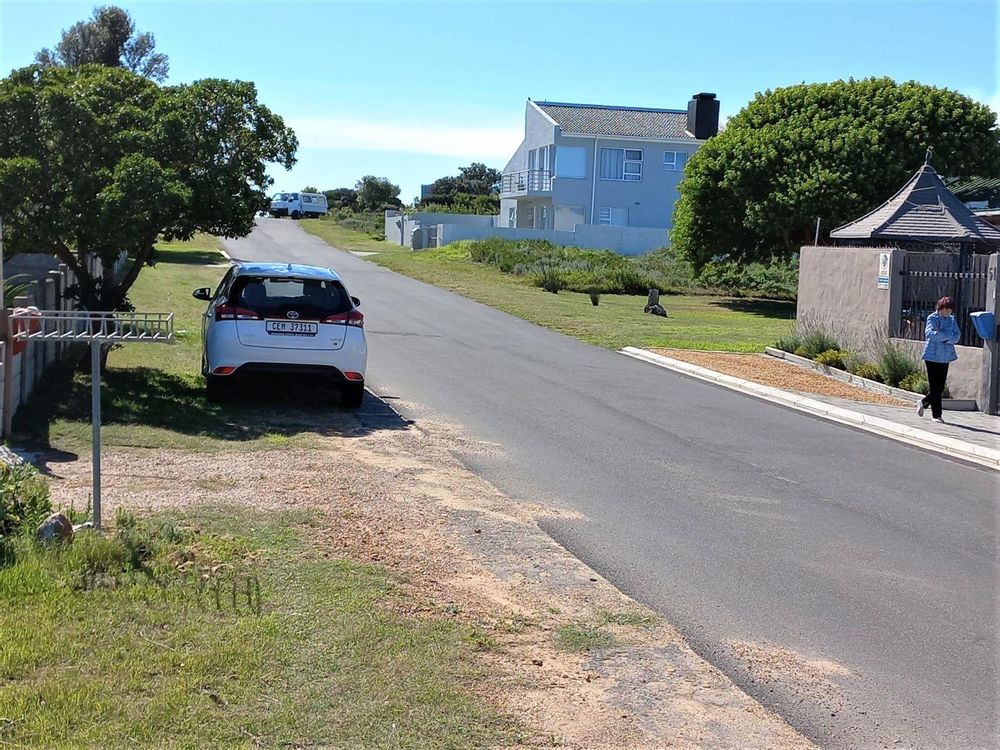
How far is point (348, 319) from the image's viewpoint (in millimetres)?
13102

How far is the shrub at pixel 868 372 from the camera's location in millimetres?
19266

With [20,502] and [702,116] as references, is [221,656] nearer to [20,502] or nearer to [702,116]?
[20,502]

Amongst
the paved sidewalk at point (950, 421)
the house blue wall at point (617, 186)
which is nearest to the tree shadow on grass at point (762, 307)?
the paved sidewalk at point (950, 421)

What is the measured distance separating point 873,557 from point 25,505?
574cm

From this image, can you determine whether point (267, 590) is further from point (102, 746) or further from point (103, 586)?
point (102, 746)

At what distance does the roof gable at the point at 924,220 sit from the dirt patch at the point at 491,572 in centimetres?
1359

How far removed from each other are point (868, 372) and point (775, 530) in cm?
1152

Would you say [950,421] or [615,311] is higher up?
[615,311]

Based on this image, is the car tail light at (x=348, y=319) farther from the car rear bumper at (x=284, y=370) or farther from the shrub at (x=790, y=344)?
the shrub at (x=790, y=344)

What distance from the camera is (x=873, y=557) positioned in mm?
8219

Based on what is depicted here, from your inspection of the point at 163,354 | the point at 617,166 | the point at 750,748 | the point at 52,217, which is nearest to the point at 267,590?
the point at 750,748

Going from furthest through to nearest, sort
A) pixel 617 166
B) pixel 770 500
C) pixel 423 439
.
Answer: pixel 617 166
pixel 423 439
pixel 770 500

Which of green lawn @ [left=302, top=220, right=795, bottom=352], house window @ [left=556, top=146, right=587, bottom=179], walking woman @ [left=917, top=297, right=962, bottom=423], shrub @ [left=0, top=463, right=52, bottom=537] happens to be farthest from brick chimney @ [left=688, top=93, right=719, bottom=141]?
shrub @ [left=0, top=463, right=52, bottom=537]

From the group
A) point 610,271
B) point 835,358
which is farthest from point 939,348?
point 610,271
